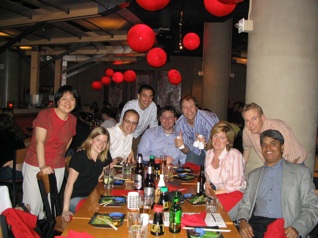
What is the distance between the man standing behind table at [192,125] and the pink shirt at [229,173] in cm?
99

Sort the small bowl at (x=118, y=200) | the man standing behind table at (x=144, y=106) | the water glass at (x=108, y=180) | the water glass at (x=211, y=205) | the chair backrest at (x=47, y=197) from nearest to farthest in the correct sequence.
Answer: the water glass at (x=211, y=205), the small bowl at (x=118, y=200), the chair backrest at (x=47, y=197), the water glass at (x=108, y=180), the man standing behind table at (x=144, y=106)

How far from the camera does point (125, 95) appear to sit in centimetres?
1783

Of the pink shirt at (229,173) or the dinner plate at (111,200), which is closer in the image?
the dinner plate at (111,200)

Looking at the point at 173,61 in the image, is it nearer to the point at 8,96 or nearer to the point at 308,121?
the point at 8,96

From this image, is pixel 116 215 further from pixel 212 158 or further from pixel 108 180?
pixel 212 158

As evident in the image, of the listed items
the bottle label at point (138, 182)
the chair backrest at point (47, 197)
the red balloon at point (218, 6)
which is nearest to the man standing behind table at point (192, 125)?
the red balloon at point (218, 6)

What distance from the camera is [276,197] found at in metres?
2.62

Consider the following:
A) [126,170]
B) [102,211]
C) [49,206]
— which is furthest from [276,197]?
[49,206]

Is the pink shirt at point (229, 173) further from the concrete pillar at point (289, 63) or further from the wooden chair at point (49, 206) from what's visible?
the wooden chair at point (49, 206)

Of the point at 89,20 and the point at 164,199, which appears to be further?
the point at 89,20

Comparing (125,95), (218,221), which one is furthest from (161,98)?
(218,221)

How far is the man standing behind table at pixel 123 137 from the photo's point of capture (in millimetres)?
3875

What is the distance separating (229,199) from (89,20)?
6863mm

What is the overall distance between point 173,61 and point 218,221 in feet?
51.7
